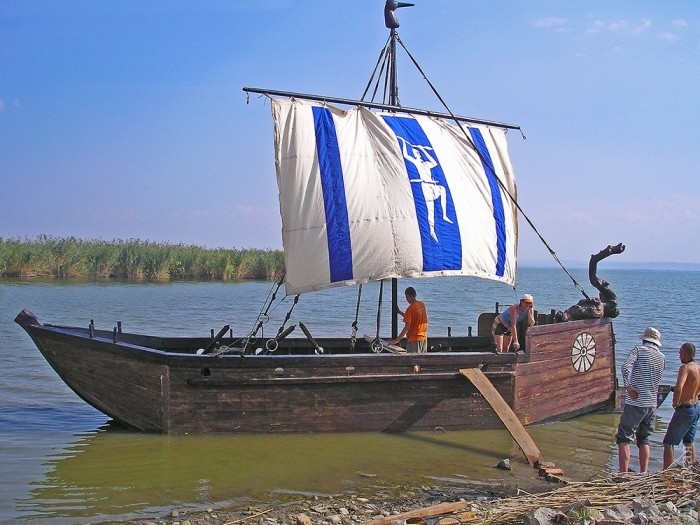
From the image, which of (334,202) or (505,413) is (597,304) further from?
(334,202)

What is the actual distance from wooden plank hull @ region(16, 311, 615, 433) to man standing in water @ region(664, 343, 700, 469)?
260cm

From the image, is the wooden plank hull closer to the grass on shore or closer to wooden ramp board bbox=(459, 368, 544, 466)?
wooden ramp board bbox=(459, 368, 544, 466)

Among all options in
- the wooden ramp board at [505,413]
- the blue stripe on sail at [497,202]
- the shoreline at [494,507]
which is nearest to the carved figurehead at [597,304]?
the blue stripe on sail at [497,202]

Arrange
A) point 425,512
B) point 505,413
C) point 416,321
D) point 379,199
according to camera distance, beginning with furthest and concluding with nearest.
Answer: point 379,199 → point 416,321 → point 505,413 → point 425,512

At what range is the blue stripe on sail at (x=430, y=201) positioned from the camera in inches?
Result: 441

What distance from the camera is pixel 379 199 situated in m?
11.0

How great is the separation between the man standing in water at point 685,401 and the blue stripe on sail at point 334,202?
4706 mm

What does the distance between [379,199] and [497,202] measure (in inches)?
103

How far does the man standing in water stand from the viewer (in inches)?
293

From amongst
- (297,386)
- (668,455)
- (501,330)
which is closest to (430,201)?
(501,330)

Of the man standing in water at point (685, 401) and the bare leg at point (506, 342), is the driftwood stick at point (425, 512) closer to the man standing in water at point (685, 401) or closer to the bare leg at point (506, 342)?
the man standing in water at point (685, 401)

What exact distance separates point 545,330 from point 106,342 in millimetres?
6084

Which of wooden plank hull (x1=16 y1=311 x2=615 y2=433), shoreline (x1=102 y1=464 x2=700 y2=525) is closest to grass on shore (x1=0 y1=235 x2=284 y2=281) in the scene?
wooden plank hull (x1=16 y1=311 x2=615 y2=433)

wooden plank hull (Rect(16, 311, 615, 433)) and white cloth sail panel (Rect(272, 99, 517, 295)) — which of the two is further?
white cloth sail panel (Rect(272, 99, 517, 295))
